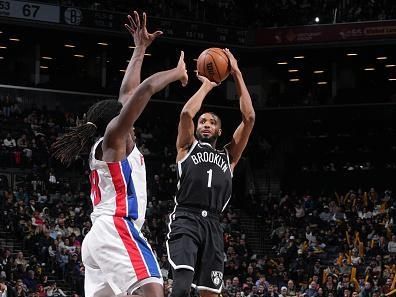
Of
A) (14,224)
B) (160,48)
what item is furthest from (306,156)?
(14,224)

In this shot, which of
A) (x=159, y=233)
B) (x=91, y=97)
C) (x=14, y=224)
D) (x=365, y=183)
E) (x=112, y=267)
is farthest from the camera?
(x=91, y=97)

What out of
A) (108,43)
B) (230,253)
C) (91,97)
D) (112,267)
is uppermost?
(108,43)

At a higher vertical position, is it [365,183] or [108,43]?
[108,43]

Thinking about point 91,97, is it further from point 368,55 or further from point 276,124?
point 368,55

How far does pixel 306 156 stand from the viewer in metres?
30.9

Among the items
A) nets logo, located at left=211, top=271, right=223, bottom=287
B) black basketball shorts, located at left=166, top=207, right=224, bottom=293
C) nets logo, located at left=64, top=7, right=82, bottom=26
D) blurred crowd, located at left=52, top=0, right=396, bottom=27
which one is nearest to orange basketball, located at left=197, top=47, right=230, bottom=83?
black basketball shorts, located at left=166, top=207, right=224, bottom=293

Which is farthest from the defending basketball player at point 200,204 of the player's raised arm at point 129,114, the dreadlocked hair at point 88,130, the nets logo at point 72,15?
the nets logo at point 72,15

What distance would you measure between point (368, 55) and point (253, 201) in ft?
22.9

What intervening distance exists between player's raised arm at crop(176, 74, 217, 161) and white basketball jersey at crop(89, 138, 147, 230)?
2189 millimetres

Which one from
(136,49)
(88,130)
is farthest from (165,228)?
(88,130)

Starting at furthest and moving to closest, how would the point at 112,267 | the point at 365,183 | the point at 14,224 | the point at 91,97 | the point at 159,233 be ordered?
the point at 91,97
the point at 365,183
the point at 159,233
the point at 14,224
the point at 112,267

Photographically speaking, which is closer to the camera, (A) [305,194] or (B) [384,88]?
(A) [305,194]

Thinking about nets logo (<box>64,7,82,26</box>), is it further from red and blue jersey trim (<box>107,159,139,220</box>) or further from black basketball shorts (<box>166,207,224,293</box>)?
red and blue jersey trim (<box>107,159,139,220</box>)

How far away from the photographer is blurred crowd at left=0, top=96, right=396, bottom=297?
20.4 meters
